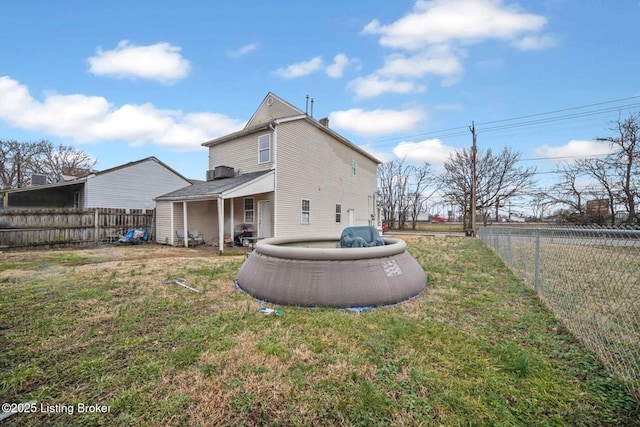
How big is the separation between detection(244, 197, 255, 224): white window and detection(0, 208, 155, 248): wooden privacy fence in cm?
528

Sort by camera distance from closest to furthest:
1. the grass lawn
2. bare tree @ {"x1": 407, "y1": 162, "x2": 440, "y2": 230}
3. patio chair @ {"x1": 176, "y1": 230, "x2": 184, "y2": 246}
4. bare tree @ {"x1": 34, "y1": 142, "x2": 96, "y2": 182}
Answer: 1. the grass lawn
2. patio chair @ {"x1": 176, "y1": 230, "x2": 184, "y2": 246}
3. bare tree @ {"x1": 34, "y1": 142, "x2": 96, "y2": 182}
4. bare tree @ {"x1": 407, "y1": 162, "x2": 440, "y2": 230}

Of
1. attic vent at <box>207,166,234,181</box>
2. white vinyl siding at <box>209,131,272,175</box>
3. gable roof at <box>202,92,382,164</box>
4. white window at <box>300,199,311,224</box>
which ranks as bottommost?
white window at <box>300,199,311,224</box>

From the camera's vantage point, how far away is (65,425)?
5.76 ft

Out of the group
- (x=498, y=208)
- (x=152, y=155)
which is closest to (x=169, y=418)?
(x=152, y=155)

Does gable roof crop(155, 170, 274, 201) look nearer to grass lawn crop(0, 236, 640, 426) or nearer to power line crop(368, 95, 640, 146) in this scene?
grass lawn crop(0, 236, 640, 426)

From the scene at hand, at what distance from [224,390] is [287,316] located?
1.56m

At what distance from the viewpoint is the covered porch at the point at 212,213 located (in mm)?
12195

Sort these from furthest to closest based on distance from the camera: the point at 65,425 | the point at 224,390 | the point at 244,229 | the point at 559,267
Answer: the point at 244,229, the point at 559,267, the point at 224,390, the point at 65,425

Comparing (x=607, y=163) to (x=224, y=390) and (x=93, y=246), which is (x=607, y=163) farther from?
(x=93, y=246)

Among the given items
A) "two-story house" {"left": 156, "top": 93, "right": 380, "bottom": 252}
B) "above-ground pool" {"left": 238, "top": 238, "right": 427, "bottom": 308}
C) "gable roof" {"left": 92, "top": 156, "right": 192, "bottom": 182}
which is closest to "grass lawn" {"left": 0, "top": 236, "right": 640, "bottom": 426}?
"above-ground pool" {"left": 238, "top": 238, "right": 427, "bottom": 308}

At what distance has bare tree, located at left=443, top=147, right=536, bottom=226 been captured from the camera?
28375 mm

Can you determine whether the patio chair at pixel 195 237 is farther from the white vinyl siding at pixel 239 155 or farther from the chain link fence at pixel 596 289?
the chain link fence at pixel 596 289

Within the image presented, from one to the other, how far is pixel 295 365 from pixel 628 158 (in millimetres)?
25908

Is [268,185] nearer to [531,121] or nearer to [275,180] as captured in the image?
[275,180]
